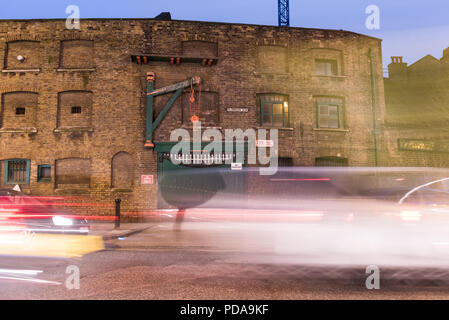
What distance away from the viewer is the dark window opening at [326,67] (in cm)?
1597

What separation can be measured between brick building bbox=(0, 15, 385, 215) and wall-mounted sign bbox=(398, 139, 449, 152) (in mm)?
A: 1615

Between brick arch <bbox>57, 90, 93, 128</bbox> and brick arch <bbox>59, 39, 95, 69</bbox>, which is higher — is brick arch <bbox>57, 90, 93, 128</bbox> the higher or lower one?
the lower one

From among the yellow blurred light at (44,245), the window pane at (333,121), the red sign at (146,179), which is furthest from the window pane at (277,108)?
the yellow blurred light at (44,245)

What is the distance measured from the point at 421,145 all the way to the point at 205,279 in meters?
16.1

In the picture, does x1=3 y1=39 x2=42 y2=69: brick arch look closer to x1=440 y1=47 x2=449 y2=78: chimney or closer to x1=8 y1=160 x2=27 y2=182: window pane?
x1=8 y1=160 x2=27 y2=182: window pane

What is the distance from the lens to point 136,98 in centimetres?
1420

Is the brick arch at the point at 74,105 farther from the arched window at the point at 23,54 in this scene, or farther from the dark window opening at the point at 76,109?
the arched window at the point at 23,54

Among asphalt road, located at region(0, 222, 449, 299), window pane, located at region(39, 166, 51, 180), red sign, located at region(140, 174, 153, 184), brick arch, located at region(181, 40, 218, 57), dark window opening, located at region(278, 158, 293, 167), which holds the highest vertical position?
brick arch, located at region(181, 40, 218, 57)

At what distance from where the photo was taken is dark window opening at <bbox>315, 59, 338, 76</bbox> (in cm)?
1597

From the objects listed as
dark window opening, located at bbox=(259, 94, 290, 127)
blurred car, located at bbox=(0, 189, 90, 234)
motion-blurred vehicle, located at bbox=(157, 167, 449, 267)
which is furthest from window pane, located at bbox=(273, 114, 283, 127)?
blurred car, located at bbox=(0, 189, 90, 234)

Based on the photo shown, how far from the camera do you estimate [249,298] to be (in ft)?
12.1

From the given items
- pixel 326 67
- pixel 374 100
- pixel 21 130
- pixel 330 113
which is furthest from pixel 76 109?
pixel 374 100

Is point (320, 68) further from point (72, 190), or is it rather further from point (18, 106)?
point (18, 106)
